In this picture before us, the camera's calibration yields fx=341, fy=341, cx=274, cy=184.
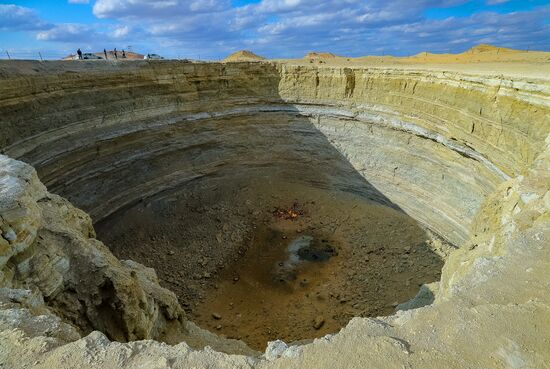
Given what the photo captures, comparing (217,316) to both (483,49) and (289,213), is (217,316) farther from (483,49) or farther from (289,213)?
(483,49)

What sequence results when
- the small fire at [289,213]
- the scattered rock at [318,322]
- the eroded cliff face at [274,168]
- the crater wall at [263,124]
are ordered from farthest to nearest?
the small fire at [289,213], the crater wall at [263,124], the scattered rock at [318,322], the eroded cliff face at [274,168]

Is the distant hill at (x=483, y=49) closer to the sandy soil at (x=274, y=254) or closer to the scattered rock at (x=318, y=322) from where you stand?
the sandy soil at (x=274, y=254)

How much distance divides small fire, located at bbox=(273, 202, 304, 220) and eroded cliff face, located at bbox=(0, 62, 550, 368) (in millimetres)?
2032

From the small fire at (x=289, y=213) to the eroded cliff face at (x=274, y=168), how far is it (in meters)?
2.03

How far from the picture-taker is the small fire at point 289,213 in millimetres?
16431

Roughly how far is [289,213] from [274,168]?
296 centimetres

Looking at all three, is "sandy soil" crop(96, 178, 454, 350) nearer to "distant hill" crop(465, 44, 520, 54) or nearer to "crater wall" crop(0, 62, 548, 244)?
"crater wall" crop(0, 62, 548, 244)

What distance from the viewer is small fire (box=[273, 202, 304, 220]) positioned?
16431 millimetres

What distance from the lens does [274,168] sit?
18391mm

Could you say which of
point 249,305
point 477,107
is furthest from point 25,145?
point 477,107

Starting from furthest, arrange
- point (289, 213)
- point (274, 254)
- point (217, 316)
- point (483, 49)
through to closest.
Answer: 1. point (483, 49)
2. point (289, 213)
3. point (274, 254)
4. point (217, 316)

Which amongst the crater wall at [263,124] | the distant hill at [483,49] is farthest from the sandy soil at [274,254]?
the distant hill at [483,49]

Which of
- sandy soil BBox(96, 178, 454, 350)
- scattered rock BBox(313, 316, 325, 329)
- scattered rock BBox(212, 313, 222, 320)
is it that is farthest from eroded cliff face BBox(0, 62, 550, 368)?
scattered rock BBox(212, 313, 222, 320)

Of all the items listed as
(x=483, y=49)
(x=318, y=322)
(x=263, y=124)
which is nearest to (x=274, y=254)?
(x=318, y=322)
